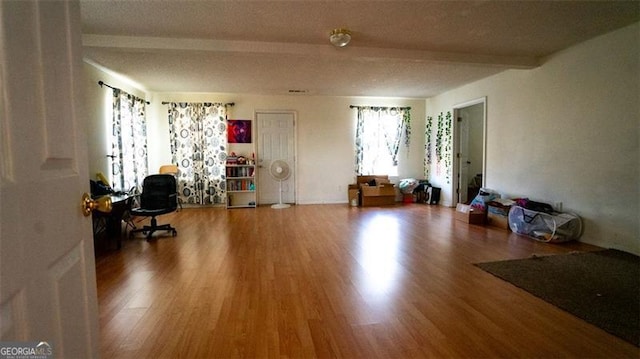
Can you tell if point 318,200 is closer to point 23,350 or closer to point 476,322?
point 476,322

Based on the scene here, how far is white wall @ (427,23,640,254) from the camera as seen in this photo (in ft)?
Answer: 10.5

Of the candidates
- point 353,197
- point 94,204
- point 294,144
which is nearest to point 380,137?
point 353,197

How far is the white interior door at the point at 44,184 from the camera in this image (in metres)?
0.50

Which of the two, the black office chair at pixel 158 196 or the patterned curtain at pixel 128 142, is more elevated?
the patterned curtain at pixel 128 142

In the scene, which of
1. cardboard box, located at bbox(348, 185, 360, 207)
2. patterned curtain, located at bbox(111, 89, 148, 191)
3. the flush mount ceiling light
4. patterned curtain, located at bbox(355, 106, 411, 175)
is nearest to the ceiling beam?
the flush mount ceiling light

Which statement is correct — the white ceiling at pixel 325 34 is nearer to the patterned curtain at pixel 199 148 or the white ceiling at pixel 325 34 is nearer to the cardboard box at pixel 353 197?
the patterned curtain at pixel 199 148

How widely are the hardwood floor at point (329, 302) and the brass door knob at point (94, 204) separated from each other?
1142 mm

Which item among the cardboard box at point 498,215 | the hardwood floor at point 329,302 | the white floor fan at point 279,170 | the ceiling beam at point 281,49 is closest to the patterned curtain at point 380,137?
the white floor fan at point 279,170

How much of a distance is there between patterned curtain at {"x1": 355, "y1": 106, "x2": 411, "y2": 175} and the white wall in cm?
225

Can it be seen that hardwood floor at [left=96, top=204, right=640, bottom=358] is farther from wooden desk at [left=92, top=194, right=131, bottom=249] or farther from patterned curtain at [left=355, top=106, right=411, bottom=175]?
patterned curtain at [left=355, top=106, right=411, bottom=175]

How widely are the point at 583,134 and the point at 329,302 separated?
12.5 ft

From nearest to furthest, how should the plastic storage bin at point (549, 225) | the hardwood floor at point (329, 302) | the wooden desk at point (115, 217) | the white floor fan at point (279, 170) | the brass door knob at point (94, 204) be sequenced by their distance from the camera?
the brass door knob at point (94, 204) → the hardwood floor at point (329, 302) → the wooden desk at point (115, 217) → the plastic storage bin at point (549, 225) → the white floor fan at point (279, 170)

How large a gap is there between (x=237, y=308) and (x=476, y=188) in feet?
20.4

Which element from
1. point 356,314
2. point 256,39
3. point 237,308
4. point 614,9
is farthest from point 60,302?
point 614,9
